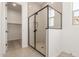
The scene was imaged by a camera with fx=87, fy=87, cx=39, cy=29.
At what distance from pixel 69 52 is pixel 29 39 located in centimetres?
222

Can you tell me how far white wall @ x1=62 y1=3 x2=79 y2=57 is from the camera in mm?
2957

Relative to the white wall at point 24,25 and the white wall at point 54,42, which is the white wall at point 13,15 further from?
the white wall at point 54,42

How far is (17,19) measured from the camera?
6.72 meters

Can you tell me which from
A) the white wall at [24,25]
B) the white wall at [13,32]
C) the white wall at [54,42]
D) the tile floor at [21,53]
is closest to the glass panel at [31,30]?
the white wall at [24,25]

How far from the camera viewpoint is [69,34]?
322 cm

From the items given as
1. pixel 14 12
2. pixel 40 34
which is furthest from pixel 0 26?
pixel 14 12

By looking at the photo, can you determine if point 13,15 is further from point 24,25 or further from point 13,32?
point 24,25

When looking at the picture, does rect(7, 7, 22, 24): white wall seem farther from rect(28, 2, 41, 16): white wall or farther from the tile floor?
the tile floor

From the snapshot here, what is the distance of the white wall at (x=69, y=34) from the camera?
296 cm

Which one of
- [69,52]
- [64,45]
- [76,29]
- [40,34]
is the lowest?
[69,52]

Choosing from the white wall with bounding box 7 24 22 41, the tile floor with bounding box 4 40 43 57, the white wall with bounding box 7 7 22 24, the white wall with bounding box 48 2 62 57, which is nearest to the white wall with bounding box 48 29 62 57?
the white wall with bounding box 48 2 62 57

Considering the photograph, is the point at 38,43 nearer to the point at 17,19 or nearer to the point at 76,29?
the point at 76,29

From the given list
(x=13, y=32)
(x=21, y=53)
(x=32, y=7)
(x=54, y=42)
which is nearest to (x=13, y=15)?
(x=13, y=32)

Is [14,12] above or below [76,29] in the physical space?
above
